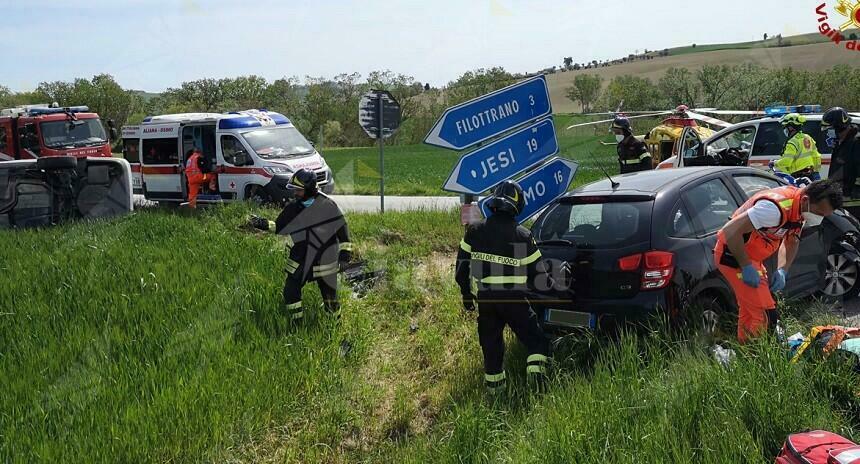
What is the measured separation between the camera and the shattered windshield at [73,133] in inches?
694

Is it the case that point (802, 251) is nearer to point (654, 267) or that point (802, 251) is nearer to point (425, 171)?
point (654, 267)

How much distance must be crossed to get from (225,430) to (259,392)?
446 millimetres

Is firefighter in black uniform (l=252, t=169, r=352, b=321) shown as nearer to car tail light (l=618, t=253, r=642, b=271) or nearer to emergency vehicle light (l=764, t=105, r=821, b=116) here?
car tail light (l=618, t=253, r=642, b=271)

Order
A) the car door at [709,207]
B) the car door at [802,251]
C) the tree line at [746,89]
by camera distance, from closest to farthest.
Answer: the car door at [709,207]
the car door at [802,251]
the tree line at [746,89]

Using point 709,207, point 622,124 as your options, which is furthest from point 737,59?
point 709,207

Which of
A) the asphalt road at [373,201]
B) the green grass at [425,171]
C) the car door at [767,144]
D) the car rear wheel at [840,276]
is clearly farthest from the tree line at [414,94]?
the car rear wheel at [840,276]

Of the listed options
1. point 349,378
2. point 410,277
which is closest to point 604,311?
point 349,378

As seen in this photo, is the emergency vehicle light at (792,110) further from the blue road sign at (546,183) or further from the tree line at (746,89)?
the tree line at (746,89)

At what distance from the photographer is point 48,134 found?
17625mm

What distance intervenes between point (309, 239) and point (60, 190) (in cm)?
608

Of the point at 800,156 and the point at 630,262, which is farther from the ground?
the point at 800,156

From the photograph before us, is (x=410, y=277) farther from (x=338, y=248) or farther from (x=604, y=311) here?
(x=604, y=311)

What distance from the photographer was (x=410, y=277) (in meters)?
7.61

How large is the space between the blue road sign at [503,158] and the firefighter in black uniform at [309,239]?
116 cm
